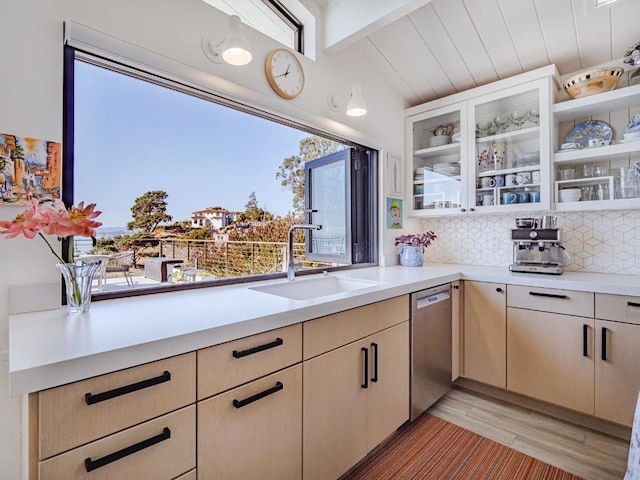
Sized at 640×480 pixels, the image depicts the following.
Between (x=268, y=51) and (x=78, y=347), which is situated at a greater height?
(x=268, y=51)

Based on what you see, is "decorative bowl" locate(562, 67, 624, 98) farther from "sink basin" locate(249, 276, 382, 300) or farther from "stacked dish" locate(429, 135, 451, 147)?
"sink basin" locate(249, 276, 382, 300)

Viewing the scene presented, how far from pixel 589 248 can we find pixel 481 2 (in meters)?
1.82

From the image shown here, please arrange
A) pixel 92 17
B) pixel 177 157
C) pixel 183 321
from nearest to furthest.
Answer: pixel 183 321 → pixel 92 17 → pixel 177 157

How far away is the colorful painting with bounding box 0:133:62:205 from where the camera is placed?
43.4 inches

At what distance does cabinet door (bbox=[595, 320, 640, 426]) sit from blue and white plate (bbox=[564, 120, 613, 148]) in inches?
50.6

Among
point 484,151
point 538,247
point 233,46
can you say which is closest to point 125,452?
point 233,46

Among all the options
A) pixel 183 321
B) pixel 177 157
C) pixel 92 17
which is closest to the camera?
pixel 183 321

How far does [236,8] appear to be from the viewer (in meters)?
1.91

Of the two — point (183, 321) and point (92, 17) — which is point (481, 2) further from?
point (183, 321)

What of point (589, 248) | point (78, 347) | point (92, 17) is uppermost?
point (92, 17)

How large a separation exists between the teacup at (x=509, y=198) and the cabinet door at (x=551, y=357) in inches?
31.6

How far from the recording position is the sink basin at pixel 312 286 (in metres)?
1.82

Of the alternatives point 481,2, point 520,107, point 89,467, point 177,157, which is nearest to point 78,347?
point 89,467

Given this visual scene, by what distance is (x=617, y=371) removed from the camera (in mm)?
1785
